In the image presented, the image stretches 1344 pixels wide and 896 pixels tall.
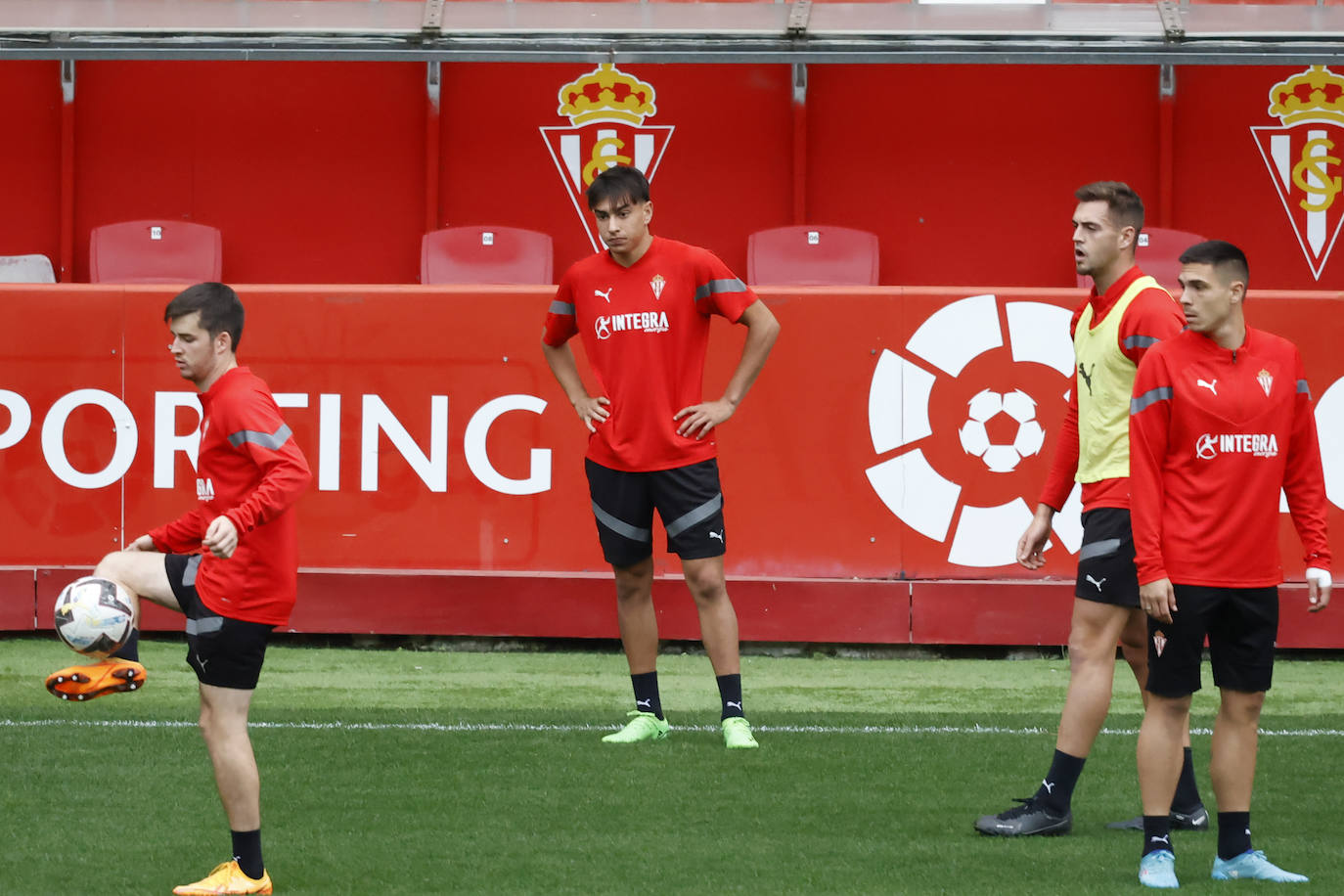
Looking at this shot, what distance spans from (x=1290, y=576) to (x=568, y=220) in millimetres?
6803

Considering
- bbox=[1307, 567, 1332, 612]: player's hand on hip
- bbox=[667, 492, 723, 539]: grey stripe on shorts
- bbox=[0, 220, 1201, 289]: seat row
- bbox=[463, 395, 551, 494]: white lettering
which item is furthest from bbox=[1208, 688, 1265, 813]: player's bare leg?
bbox=[0, 220, 1201, 289]: seat row

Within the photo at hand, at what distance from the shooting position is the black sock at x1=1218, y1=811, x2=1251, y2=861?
473cm

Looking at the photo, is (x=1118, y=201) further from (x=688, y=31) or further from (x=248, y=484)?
(x=688, y=31)

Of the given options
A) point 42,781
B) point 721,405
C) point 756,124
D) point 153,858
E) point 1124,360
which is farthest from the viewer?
point 756,124

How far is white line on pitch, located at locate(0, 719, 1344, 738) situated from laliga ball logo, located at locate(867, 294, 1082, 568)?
80.8 inches

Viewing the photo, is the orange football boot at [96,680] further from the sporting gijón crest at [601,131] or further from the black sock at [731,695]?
the sporting gijón crest at [601,131]

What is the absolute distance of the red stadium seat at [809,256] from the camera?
1340cm

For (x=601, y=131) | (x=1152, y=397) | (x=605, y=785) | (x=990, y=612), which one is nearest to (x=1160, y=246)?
(x=601, y=131)

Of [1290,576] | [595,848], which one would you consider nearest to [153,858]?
[595,848]

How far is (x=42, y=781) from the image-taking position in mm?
5949

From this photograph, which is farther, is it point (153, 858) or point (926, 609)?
point (926, 609)

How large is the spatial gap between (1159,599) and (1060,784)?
3.43ft

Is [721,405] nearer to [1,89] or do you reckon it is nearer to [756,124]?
[756,124]

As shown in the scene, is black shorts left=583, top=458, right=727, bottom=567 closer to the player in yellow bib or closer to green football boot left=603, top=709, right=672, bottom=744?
green football boot left=603, top=709, right=672, bottom=744
